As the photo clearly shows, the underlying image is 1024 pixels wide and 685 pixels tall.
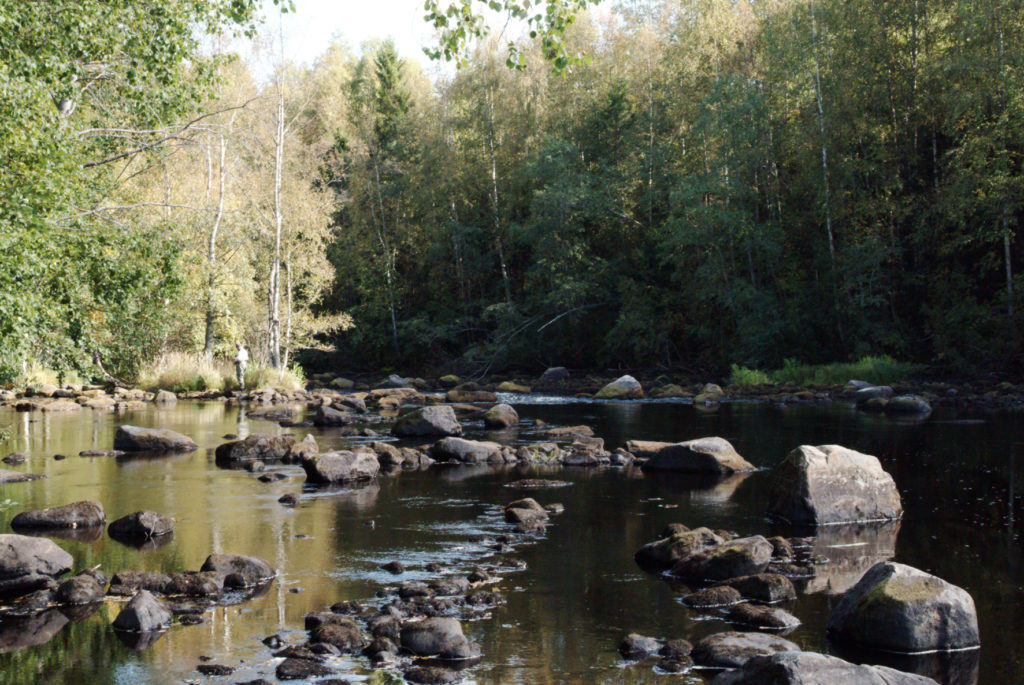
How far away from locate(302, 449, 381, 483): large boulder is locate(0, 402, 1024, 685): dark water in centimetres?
45

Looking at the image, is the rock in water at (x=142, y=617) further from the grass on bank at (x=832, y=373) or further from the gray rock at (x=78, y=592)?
the grass on bank at (x=832, y=373)

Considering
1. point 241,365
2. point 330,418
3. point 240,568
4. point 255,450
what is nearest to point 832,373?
point 330,418

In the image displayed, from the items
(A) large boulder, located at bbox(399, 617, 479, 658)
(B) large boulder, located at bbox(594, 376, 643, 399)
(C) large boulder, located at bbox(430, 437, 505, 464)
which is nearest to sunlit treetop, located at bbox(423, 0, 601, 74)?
(A) large boulder, located at bbox(399, 617, 479, 658)

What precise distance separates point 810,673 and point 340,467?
37.1 ft

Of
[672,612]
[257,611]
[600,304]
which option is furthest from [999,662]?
[600,304]

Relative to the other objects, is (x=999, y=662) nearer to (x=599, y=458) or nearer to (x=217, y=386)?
(x=599, y=458)

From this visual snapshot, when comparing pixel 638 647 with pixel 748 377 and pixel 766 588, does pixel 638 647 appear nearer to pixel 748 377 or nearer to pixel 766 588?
pixel 766 588

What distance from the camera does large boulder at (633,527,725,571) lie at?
1070 centimetres

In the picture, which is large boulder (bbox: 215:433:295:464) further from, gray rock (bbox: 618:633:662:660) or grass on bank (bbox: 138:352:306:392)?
grass on bank (bbox: 138:352:306:392)

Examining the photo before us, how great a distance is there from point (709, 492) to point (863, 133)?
78.4 ft

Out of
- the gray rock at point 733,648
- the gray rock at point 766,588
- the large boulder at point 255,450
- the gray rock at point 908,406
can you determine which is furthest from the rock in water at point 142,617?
the gray rock at point 908,406

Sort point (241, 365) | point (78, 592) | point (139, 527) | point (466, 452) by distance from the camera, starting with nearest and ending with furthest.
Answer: point (78, 592) < point (139, 527) < point (466, 452) < point (241, 365)

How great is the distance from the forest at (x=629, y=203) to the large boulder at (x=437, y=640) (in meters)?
12.3

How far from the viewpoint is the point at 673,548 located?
35.4ft
